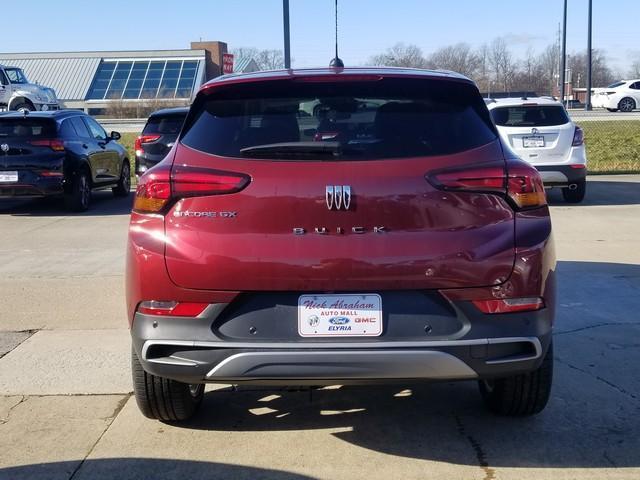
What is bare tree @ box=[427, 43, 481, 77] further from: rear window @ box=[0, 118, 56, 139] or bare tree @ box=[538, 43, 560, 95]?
rear window @ box=[0, 118, 56, 139]

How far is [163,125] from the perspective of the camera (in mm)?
14789

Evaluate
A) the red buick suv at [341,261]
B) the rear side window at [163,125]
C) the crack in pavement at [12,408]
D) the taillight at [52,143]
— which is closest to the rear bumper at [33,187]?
the taillight at [52,143]

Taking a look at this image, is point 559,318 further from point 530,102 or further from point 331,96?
point 530,102

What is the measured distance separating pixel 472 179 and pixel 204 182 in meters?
1.18

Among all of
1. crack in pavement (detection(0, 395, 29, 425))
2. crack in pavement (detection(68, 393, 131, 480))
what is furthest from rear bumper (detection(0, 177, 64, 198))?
crack in pavement (detection(68, 393, 131, 480))

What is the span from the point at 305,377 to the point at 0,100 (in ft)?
102

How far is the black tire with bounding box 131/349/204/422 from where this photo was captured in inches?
158

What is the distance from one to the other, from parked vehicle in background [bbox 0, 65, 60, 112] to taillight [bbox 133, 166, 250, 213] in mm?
29628

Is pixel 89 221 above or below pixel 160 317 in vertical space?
below

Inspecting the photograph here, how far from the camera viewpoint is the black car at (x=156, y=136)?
14148mm

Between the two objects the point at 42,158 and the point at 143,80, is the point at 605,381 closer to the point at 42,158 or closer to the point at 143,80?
the point at 42,158

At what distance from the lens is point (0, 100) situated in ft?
103

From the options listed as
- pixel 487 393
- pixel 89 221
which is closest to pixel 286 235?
pixel 487 393

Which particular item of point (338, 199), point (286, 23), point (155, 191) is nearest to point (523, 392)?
point (338, 199)
